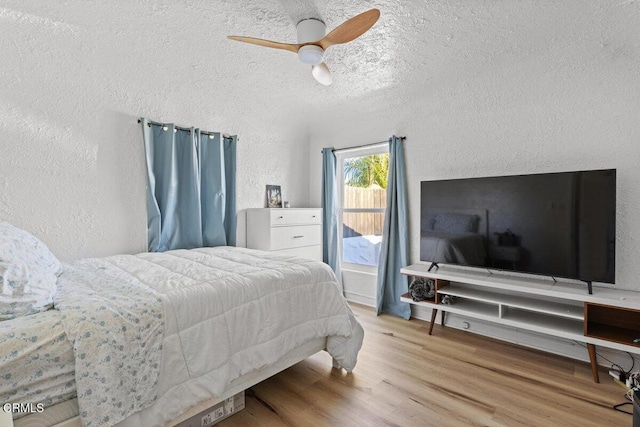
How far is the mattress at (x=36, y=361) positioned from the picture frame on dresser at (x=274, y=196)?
8.96 ft

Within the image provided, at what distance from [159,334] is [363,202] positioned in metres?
2.88

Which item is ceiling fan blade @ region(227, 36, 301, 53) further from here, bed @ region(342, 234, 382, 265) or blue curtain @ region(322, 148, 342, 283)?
bed @ region(342, 234, 382, 265)

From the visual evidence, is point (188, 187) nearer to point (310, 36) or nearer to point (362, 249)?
point (310, 36)

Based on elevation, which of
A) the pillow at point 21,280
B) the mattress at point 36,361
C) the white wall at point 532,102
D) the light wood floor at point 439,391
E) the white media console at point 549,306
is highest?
the white wall at point 532,102

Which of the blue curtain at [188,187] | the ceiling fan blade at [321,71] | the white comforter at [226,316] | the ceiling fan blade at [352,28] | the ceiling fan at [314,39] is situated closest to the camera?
the white comforter at [226,316]

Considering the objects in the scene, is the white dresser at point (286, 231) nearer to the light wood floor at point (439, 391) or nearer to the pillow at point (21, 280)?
the light wood floor at point (439, 391)

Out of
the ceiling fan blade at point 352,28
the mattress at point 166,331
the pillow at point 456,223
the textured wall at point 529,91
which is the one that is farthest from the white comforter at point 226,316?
the textured wall at point 529,91

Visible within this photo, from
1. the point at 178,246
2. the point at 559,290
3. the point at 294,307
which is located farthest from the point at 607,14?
the point at 178,246

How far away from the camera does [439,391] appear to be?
1886mm

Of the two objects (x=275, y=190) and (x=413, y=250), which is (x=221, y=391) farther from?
(x=275, y=190)

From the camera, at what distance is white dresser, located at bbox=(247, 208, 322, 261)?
3.31 m

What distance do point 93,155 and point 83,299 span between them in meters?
1.66

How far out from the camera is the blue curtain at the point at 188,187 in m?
2.74

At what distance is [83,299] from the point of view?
128 cm
